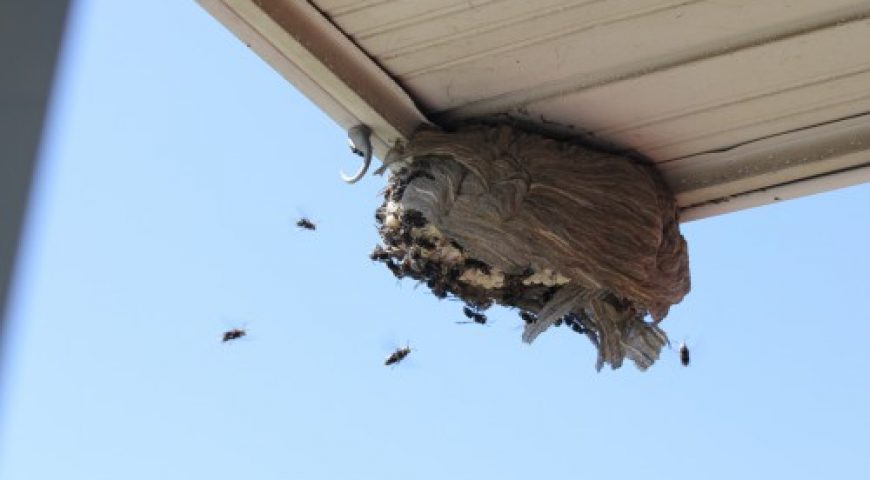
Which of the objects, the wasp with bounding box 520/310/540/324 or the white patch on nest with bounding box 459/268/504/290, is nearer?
the white patch on nest with bounding box 459/268/504/290

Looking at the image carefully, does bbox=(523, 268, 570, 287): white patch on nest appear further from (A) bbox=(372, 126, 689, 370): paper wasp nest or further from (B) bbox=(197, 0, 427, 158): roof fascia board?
(B) bbox=(197, 0, 427, 158): roof fascia board

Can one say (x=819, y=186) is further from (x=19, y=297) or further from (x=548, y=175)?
(x=19, y=297)

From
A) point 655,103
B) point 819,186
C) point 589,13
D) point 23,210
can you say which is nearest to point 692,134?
point 655,103

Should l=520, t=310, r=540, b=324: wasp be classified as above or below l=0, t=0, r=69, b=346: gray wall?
above

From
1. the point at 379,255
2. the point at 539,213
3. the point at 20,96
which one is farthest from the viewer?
the point at 379,255

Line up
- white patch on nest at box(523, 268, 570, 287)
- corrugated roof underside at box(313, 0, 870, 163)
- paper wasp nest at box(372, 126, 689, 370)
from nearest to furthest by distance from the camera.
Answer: corrugated roof underside at box(313, 0, 870, 163) < paper wasp nest at box(372, 126, 689, 370) < white patch on nest at box(523, 268, 570, 287)

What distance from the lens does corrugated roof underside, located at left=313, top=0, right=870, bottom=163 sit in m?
3.19

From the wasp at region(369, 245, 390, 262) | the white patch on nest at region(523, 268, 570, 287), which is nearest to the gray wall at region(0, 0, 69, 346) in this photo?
the white patch on nest at region(523, 268, 570, 287)

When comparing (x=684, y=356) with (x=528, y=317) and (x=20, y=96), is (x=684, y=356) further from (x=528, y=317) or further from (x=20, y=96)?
(x=20, y=96)

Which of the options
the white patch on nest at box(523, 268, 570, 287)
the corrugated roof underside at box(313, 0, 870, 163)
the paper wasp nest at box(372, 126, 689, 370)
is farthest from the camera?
the white patch on nest at box(523, 268, 570, 287)

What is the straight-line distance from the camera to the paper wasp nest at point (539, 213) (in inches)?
148

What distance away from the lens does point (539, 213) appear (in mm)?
3773

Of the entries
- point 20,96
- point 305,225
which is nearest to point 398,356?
point 305,225

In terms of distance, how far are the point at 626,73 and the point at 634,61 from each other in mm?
58
